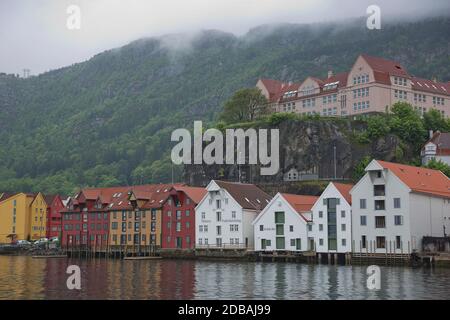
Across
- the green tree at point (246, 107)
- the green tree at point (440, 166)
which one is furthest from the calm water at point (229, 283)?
the green tree at point (246, 107)

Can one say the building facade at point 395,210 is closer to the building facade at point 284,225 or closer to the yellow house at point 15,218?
the building facade at point 284,225

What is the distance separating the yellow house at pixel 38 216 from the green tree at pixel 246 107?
4990cm

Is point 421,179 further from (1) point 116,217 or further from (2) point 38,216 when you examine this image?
(2) point 38,216

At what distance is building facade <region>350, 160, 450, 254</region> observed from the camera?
9469 cm

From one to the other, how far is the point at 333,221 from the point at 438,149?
42742mm

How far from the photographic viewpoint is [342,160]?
142 m

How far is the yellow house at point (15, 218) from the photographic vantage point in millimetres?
173375

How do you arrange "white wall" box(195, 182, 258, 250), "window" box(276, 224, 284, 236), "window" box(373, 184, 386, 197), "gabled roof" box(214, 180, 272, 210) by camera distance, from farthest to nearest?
"gabled roof" box(214, 180, 272, 210)
"white wall" box(195, 182, 258, 250)
"window" box(276, 224, 284, 236)
"window" box(373, 184, 386, 197)

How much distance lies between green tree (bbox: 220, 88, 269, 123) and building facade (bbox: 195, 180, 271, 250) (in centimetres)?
4839

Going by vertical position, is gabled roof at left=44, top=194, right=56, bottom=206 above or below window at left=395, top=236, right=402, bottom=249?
above

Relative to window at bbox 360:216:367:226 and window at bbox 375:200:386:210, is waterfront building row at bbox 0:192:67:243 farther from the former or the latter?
window at bbox 375:200:386:210

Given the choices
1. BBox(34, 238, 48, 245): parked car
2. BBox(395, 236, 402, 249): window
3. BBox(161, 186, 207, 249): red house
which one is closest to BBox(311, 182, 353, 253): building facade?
BBox(395, 236, 402, 249): window

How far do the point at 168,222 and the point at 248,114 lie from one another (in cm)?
4959
